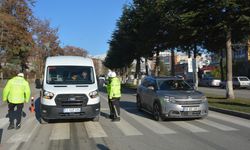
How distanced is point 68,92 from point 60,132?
195 centimetres

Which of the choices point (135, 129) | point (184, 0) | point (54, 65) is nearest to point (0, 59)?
point (184, 0)

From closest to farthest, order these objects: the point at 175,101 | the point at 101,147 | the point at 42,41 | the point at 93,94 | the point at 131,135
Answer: the point at 101,147 → the point at 131,135 → the point at 93,94 → the point at 175,101 → the point at 42,41

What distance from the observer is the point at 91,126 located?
1366 cm

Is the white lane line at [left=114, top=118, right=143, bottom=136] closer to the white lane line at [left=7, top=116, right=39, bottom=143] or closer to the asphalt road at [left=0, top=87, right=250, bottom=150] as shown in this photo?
the asphalt road at [left=0, top=87, right=250, bottom=150]

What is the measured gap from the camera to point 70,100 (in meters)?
14.0

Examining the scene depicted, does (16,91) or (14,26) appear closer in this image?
(16,91)

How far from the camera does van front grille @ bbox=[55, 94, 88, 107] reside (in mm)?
13984

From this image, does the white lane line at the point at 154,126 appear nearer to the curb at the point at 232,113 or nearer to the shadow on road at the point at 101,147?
the shadow on road at the point at 101,147

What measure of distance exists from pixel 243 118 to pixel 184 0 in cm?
1022

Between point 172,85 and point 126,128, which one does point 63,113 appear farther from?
point 172,85

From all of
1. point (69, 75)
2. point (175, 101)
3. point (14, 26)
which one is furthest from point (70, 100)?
point (14, 26)

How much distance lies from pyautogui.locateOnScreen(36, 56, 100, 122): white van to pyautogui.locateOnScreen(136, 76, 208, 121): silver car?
2.19 m

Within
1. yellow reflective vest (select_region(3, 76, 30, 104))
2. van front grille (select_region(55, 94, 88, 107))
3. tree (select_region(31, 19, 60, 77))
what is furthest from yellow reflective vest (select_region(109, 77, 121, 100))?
tree (select_region(31, 19, 60, 77))

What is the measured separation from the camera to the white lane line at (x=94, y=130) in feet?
38.4
